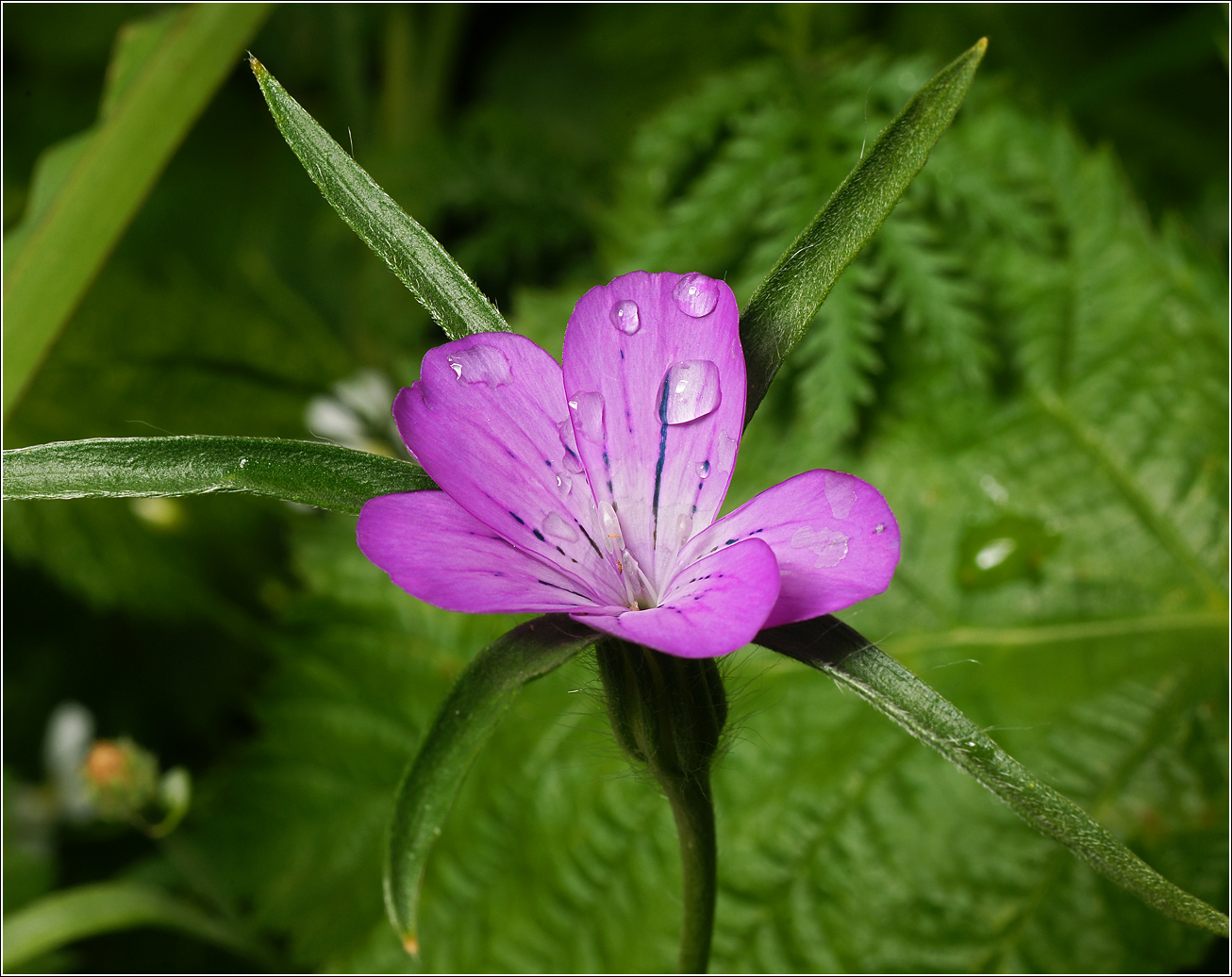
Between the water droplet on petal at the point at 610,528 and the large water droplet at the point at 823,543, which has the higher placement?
the water droplet on petal at the point at 610,528

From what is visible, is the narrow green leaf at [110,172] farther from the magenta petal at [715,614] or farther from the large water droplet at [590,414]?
the magenta petal at [715,614]

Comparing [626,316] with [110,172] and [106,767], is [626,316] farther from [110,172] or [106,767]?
[106,767]

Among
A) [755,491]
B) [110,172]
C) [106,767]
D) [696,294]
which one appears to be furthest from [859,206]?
[106,767]

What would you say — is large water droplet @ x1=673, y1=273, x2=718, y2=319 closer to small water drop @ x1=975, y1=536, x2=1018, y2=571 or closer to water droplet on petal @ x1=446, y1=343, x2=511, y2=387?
water droplet on petal @ x1=446, y1=343, x2=511, y2=387

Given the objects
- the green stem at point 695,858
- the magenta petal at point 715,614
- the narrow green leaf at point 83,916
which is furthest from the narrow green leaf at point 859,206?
the narrow green leaf at point 83,916

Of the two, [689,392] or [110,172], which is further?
[110,172]

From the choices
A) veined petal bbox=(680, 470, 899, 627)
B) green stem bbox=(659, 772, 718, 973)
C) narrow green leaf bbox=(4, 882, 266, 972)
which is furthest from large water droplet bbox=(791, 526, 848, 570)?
narrow green leaf bbox=(4, 882, 266, 972)
